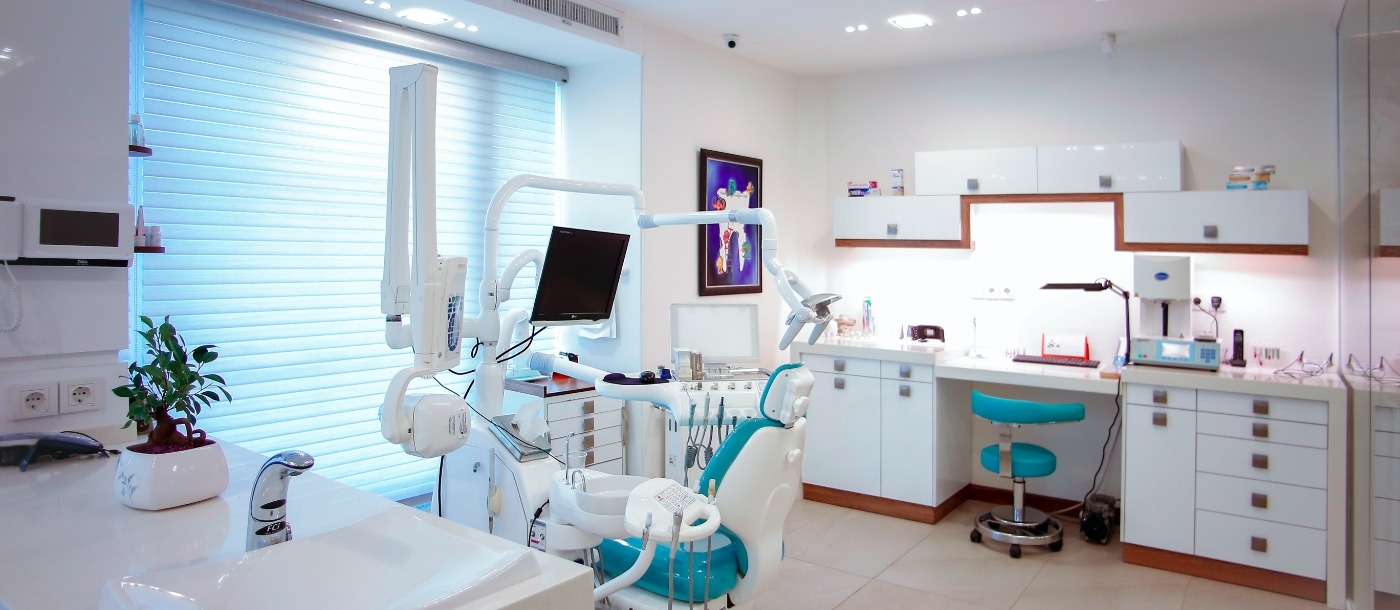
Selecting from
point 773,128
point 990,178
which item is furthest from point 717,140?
point 990,178

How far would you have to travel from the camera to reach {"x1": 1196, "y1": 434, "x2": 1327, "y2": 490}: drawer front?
3611 millimetres

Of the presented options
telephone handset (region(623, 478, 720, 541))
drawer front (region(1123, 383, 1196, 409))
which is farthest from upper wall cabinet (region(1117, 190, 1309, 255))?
telephone handset (region(623, 478, 720, 541))

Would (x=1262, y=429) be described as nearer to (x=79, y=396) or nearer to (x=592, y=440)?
(x=592, y=440)

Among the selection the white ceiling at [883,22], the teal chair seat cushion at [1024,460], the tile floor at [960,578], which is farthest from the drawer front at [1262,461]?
the white ceiling at [883,22]

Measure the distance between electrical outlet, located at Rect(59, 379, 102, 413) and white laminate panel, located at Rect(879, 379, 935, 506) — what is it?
361cm

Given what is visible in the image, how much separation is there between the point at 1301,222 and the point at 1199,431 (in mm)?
1088

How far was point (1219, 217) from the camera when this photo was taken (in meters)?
4.09

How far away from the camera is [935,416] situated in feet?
15.0

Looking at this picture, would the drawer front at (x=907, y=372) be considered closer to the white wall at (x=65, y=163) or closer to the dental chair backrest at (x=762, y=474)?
the dental chair backrest at (x=762, y=474)

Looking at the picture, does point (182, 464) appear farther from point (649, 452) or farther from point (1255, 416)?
point (1255, 416)


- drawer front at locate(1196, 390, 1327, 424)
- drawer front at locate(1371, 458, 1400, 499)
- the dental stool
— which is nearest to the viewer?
drawer front at locate(1371, 458, 1400, 499)

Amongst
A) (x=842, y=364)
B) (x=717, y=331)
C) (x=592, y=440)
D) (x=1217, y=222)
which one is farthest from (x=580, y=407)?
(x=1217, y=222)

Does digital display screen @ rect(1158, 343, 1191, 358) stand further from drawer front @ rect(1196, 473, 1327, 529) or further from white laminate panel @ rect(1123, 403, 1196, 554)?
drawer front @ rect(1196, 473, 1327, 529)

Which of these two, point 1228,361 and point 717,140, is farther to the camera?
point 717,140
